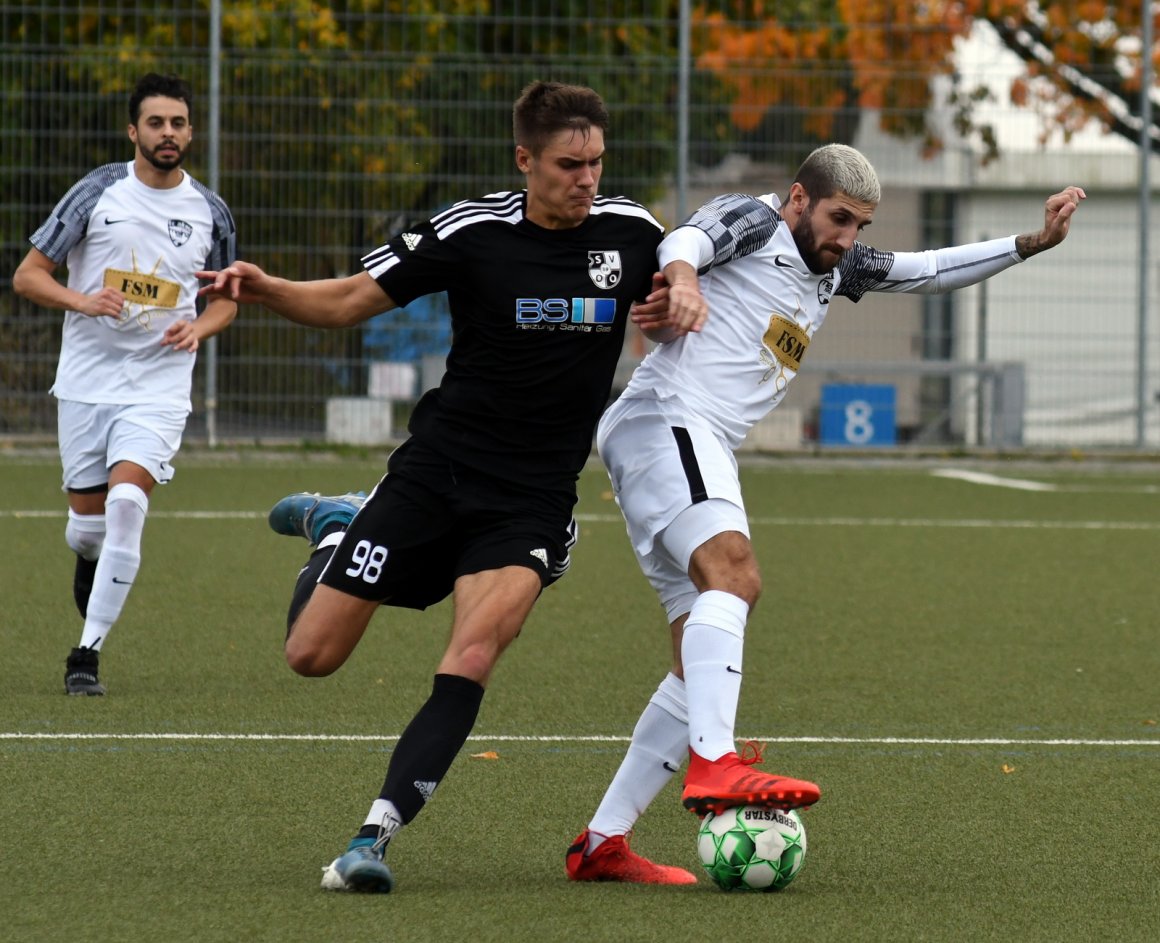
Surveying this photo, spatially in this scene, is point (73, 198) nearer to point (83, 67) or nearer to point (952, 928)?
point (952, 928)

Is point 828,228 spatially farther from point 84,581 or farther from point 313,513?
point 84,581

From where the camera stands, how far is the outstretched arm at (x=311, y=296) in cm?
501

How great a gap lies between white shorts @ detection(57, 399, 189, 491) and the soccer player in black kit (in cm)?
280

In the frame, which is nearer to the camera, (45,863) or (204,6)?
(45,863)

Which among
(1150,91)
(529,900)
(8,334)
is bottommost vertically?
(529,900)

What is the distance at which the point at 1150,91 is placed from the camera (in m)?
17.3

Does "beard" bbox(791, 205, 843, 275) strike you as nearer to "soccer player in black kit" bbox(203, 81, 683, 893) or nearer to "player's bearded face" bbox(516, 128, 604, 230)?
"soccer player in black kit" bbox(203, 81, 683, 893)

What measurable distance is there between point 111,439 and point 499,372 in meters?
3.15

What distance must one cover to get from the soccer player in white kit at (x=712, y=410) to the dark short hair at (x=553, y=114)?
1.28ft

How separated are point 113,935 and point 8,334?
13009mm

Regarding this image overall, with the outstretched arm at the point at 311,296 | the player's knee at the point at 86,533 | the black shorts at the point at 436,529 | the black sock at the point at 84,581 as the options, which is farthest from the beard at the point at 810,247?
the black sock at the point at 84,581

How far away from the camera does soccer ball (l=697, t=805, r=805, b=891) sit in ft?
16.0

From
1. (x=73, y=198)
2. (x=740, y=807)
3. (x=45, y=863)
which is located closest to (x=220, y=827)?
(x=45, y=863)

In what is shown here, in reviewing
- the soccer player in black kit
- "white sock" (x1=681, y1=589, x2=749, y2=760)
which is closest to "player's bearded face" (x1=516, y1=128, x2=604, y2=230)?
the soccer player in black kit
